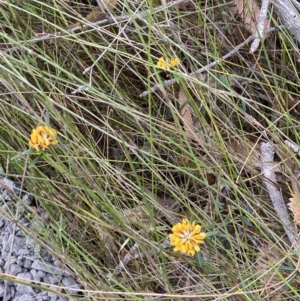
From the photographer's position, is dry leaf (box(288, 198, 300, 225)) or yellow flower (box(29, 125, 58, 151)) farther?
dry leaf (box(288, 198, 300, 225))

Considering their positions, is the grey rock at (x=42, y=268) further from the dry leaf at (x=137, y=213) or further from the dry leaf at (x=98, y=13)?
the dry leaf at (x=98, y=13)

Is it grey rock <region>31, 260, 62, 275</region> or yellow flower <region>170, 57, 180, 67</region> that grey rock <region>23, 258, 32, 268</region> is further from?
yellow flower <region>170, 57, 180, 67</region>

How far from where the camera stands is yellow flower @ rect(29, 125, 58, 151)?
36.9 inches

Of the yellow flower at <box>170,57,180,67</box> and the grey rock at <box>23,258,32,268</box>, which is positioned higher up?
the yellow flower at <box>170,57,180,67</box>

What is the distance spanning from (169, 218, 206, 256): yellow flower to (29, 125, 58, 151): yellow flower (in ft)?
0.92

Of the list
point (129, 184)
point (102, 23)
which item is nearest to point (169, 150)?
point (129, 184)

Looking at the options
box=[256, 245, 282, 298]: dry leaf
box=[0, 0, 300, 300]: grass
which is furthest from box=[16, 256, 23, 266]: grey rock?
box=[256, 245, 282, 298]: dry leaf

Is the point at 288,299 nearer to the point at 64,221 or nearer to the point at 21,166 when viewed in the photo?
the point at 64,221

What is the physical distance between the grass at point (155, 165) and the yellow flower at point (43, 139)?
28 millimetres

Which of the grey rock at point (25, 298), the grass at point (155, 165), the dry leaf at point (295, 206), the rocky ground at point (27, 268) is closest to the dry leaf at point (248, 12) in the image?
the grass at point (155, 165)

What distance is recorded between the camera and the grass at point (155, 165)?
3.38 feet

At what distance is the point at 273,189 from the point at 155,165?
0.28m

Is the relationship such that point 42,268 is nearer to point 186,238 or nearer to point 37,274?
point 37,274

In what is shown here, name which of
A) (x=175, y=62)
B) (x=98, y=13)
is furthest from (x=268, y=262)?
(x=98, y=13)
